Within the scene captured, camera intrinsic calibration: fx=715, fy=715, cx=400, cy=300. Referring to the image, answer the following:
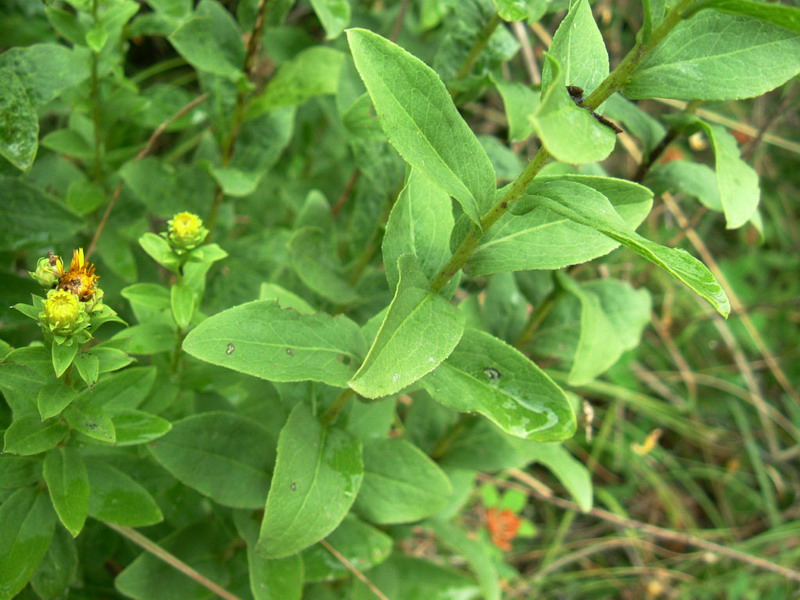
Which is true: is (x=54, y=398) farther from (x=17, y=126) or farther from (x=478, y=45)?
(x=478, y=45)

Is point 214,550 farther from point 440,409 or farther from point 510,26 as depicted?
point 510,26

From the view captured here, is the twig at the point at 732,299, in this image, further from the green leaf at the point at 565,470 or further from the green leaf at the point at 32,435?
the green leaf at the point at 32,435

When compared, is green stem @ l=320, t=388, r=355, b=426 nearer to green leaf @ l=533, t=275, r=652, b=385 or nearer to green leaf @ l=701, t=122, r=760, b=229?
green leaf @ l=533, t=275, r=652, b=385

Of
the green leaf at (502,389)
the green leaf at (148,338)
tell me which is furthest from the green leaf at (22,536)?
the green leaf at (502,389)

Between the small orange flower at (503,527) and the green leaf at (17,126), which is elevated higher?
the green leaf at (17,126)

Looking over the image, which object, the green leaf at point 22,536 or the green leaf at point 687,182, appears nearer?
the green leaf at point 22,536

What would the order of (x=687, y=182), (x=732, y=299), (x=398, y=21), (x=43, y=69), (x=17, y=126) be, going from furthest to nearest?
(x=732, y=299), (x=398, y=21), (x=687, y=182), (x=43, y=69), (x=17, y=126)

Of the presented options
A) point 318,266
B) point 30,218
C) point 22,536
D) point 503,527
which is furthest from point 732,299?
point 22,536

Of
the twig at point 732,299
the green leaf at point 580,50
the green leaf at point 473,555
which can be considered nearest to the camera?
the green leaf at point 580,50
